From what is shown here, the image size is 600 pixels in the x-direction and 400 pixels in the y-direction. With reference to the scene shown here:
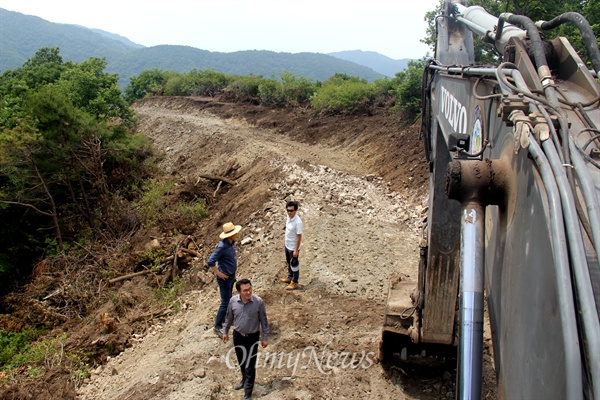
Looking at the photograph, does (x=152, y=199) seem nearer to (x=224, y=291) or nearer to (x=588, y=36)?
(x=224, y=291)

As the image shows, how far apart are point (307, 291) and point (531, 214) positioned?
6.75 m

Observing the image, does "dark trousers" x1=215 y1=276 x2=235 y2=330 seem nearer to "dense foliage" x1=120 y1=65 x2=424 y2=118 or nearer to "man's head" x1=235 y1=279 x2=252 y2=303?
"man's head" x1=235 y1=279 x2=252 y2=303

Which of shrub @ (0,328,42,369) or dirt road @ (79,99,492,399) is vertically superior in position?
dirt road @ (79,99,492,399)

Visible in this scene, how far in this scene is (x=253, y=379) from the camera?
546 centimetres

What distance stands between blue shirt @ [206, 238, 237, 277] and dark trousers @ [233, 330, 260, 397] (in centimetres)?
140

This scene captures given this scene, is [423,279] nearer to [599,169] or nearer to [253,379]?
[253,379]

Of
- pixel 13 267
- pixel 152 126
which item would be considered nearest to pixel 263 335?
pixel 13 267

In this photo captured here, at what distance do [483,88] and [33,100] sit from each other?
15.4m

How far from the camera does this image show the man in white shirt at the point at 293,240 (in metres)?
7.66

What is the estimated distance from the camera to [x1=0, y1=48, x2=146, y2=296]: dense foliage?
1445 centimetres

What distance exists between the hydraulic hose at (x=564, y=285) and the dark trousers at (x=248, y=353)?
14.6 feet

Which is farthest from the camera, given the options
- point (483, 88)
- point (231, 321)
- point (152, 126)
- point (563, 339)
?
point (152, 126)

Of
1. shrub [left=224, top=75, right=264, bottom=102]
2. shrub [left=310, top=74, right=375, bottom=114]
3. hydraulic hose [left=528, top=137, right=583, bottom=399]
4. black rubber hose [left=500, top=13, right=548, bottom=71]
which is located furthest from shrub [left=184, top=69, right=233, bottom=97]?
hydraulic hose [left=528, top=137, right=583, bottom=399]

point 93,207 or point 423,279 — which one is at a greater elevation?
point 423,279
